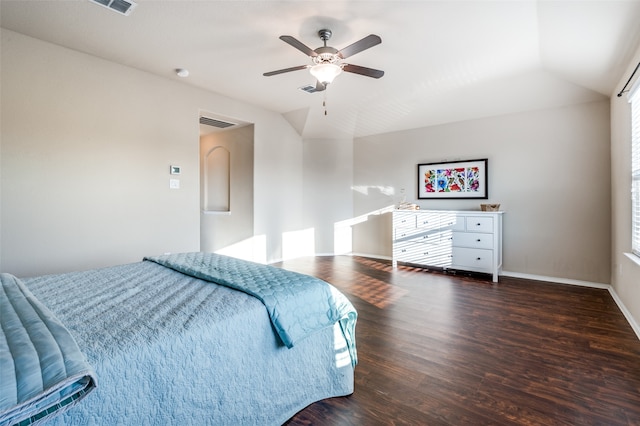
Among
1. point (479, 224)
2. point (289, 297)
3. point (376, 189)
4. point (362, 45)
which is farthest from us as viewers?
point (376, 189)

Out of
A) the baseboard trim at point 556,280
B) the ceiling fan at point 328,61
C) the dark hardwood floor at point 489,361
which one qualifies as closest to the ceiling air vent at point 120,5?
the ceiling fan at point 328,61

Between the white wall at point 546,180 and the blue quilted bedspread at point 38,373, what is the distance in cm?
494

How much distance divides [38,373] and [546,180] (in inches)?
202

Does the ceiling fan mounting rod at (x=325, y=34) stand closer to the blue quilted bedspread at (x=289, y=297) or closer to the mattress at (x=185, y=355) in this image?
the blue quilted bedspread at (x=289, y=297)

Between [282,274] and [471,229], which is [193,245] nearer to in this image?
[282,274]

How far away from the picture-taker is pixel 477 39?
9.64 ft

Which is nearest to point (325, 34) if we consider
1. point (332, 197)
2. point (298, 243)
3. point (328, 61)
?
point (328, 61)

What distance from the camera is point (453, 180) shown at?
195 inches

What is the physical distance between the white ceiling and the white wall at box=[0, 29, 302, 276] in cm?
23

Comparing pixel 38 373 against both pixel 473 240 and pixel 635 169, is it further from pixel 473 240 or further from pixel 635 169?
pixel 473 240

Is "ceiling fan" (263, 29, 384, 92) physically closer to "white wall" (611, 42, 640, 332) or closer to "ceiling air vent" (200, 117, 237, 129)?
"white wall" (611, 42, 640, 332)

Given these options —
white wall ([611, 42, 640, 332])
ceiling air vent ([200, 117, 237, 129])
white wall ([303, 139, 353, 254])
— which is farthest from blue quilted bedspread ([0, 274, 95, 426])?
white wall ([303, 139, 353, 254])

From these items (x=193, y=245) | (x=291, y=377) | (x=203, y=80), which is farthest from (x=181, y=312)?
(x=203, y=80)

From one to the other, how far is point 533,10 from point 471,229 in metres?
2.67
